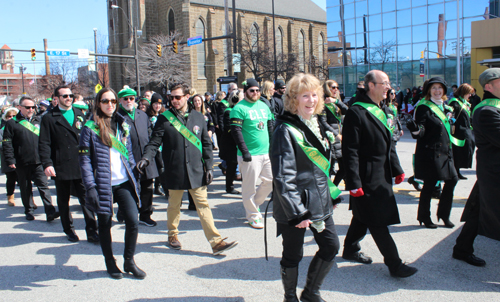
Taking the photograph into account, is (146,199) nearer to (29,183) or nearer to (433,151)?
(29,183)

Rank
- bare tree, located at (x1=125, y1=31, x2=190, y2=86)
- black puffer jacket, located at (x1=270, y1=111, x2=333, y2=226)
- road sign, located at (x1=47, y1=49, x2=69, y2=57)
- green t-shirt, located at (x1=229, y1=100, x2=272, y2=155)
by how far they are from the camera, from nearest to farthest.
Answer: black puffer jacket, located at (x1=270, y1=111, x2=333, y2=226)
green t-shirt, located at (x1=229, y1=100, x2=272, y2=155)
road sign, located at (x1=47, y1=49, x2=69, y2=57)
bare tree, located at (x1=125, y1=31, x2=190, y2=86)

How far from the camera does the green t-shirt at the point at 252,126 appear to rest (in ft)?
19.1

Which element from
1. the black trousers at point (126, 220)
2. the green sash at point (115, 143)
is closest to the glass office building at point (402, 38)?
the green sash at point (115, 143)

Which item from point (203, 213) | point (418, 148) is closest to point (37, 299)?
point (203, 213)

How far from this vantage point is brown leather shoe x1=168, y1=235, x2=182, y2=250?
197 inches

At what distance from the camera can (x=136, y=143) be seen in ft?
19.3

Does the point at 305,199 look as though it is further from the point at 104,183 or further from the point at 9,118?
the point at 9,118

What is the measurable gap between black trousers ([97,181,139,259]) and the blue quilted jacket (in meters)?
0.08

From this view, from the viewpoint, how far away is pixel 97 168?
4062 millimetres

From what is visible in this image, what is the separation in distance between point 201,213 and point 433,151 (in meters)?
2.84

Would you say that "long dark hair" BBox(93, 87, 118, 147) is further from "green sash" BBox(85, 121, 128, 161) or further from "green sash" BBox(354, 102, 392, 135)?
"green sash" BBox(354, 102, 392, 135)

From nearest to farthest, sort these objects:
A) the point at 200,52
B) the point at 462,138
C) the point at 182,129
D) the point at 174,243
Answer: the point at 182,129, the point at 174,243, the point at 462,138, the point at 200,52

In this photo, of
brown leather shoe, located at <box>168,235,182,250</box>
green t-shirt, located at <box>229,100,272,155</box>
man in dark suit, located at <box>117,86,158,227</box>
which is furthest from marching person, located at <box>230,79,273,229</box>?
man in dark suit, located at <box>117,86,158,227</box>

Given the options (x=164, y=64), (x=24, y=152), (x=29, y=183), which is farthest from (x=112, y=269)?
(x=164, y=64)
